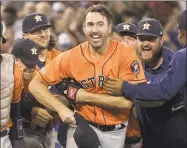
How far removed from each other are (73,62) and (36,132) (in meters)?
1.17

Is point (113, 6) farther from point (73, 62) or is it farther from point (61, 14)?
point (73, 62)

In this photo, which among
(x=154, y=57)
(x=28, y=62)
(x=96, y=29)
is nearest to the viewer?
(x=96, y=29)

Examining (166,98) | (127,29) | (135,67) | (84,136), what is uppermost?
(127,29)

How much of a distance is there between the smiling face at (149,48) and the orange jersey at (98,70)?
698mm

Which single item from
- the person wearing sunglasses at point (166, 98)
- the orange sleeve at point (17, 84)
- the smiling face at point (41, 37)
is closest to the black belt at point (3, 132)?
the orange sleeve at point (17, 84)

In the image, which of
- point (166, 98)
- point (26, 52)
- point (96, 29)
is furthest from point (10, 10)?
point (166, 98)

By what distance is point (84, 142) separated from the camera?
5730 millimetres

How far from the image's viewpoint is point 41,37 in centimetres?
728

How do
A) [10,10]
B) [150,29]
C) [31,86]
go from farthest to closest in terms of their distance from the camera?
[10,10] → [150,29] → [31,86]

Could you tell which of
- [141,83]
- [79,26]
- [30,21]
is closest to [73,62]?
[141,83]

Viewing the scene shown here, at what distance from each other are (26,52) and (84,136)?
1188mm

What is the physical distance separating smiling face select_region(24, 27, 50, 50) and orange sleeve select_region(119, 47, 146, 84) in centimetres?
151

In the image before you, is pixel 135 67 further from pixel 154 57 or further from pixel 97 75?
pixel 154 57

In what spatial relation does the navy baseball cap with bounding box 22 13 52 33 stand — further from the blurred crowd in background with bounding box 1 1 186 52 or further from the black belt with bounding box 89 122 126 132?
the blurred crowd in background with bounding box 1 1 186 52
